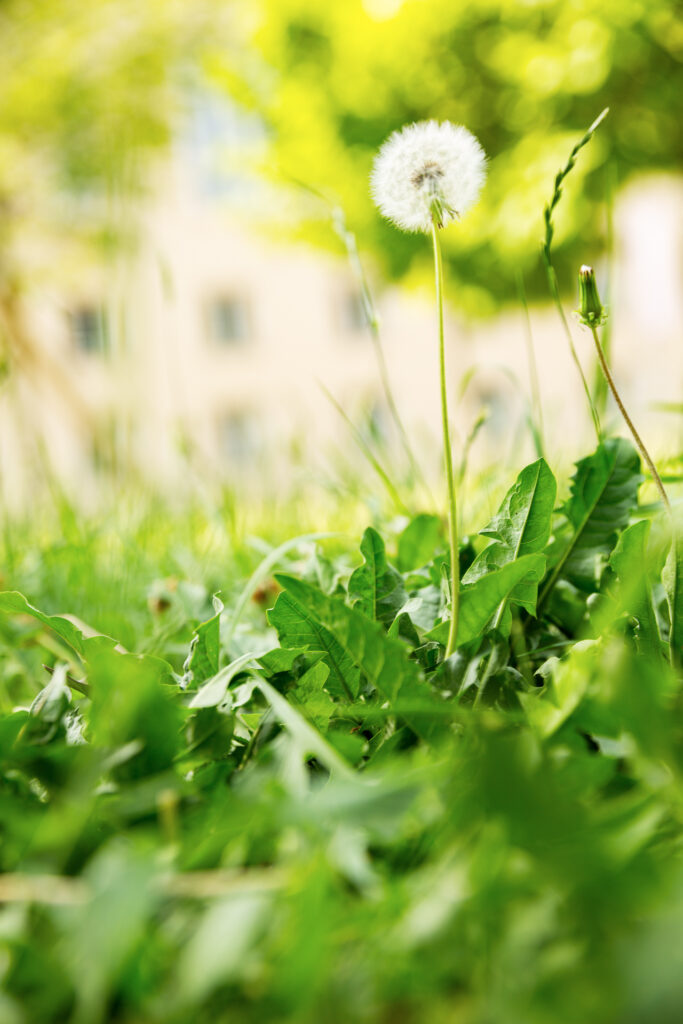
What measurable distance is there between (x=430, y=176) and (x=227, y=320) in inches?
Result: 625

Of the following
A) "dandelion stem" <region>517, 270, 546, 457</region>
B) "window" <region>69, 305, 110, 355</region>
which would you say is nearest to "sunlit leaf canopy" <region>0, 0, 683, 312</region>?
"dandelion stem" <region>517, 270, 546, 457</region>

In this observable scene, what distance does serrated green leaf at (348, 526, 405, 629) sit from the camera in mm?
453

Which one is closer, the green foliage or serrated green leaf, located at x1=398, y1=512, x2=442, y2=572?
the green foliage

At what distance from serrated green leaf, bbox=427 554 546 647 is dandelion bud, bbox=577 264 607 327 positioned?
12 centimetres

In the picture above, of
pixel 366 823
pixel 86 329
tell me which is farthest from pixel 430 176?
pixel 86 329

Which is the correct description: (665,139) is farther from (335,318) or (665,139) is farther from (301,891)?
(335,318)

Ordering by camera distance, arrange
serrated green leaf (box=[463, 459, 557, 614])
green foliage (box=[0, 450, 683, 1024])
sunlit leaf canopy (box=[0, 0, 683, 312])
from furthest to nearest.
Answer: sunlit leaf canopy (box=[0, 0, 683, 312]), serrated green leaf (box=[463, 459, 557, 614]), green foliage (box=[0, 450, 683, 1024])

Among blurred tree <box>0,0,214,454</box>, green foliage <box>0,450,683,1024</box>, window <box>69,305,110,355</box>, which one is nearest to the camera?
green foliage <box>0,450,683,1024</box>

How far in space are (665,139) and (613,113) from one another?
0.46 metres

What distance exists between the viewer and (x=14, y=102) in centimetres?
773

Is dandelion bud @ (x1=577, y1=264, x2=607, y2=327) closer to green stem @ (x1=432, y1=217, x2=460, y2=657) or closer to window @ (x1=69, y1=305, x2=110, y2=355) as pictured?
green stem @ (x1=432, y1=217, x2=460, y2=657)

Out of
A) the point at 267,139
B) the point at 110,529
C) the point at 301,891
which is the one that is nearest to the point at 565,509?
the point at 301,891

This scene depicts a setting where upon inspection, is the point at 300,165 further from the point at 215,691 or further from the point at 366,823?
the point at 366,823

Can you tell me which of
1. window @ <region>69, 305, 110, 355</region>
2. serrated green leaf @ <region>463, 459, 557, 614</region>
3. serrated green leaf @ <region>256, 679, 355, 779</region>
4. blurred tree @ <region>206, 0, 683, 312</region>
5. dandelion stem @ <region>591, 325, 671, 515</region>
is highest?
blurred tree @ <region>206, 0, 683, 312</region>
